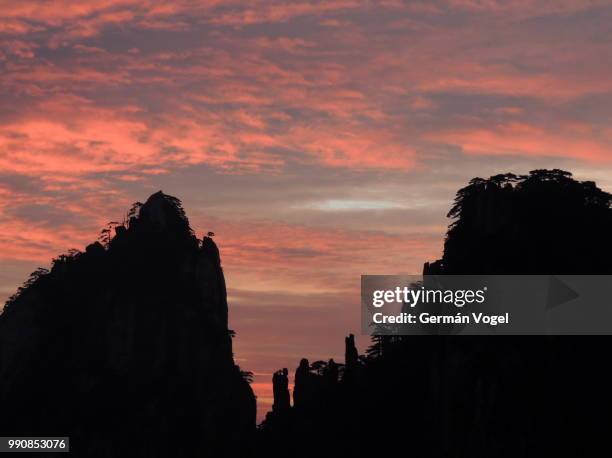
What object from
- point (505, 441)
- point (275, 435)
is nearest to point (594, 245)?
point (505, 441)

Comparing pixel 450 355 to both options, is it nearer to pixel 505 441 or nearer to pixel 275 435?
pixel 505 441

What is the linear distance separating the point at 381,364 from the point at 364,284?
15.7m

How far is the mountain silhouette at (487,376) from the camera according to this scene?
140000 mm

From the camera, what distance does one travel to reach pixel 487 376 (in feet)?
460

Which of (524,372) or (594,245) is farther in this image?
(594,245)

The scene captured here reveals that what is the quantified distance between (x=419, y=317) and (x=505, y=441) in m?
39.3

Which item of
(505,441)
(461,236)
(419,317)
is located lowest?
(505,441)

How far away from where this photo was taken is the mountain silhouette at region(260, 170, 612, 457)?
140000mm

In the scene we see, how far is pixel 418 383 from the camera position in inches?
6850

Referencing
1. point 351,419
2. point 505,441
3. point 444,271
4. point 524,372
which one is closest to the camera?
point 505,441

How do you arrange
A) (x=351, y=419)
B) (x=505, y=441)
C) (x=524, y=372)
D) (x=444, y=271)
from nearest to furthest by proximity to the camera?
1. (x=505, y=441)
2. (x=524, y=372)
3. (x=444, y=271)
4. (x=351, y=419)

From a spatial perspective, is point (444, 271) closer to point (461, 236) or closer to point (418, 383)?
point (461, 236)

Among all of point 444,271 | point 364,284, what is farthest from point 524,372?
point 364,284

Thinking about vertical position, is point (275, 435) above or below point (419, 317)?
below
